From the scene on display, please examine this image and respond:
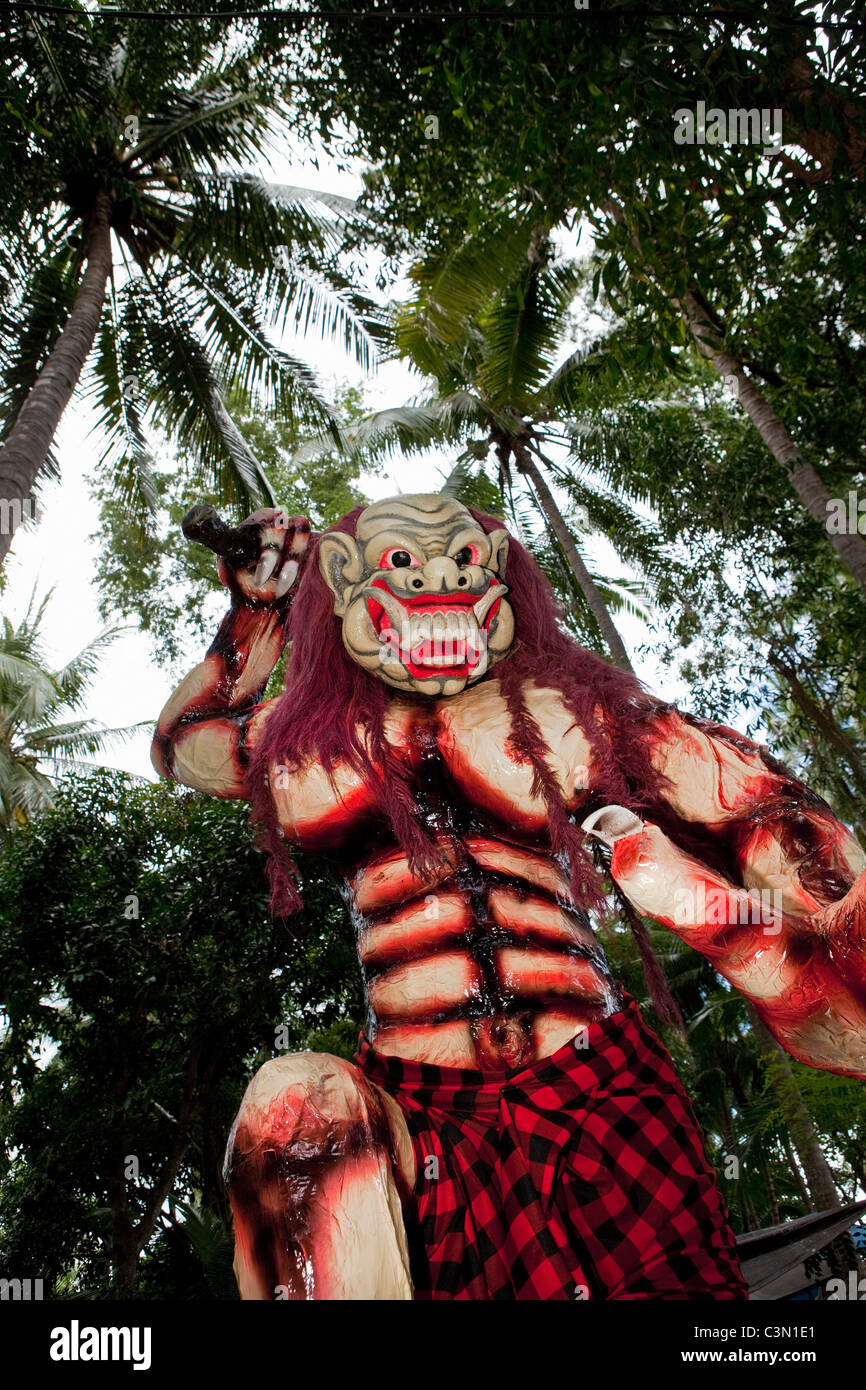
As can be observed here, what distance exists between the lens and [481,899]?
2049 millimetres

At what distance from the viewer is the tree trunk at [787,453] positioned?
17.7 feet

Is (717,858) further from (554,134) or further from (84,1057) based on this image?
(84,1057)

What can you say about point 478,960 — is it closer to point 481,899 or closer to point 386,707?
point 481,899

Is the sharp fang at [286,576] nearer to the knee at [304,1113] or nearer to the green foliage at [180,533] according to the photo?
the knee at [304,1113]

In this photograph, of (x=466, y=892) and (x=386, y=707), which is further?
(x=386, y=707)

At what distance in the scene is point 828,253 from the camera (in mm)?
6211

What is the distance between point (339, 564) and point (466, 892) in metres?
0.94

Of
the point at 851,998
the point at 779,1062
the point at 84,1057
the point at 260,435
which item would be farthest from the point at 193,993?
the point at 260,435

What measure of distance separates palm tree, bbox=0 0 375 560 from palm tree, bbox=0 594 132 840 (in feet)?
19.3

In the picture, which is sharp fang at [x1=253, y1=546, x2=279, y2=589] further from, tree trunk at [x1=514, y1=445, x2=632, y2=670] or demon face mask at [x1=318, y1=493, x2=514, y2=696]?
tree trunk at [x1=514, y1=445, x2=632, y2=670]

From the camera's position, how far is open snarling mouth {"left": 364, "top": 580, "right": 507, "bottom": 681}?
7.19 feet

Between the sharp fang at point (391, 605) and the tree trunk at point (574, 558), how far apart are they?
633 centimetres

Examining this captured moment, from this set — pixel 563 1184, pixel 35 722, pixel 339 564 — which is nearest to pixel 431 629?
pixel 339 564

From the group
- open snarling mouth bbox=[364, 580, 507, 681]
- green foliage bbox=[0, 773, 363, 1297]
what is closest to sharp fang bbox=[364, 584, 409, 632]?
open snarling mouth bbox=[364, 580, 507, 681]
